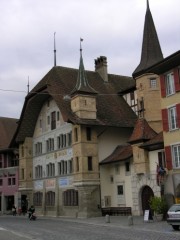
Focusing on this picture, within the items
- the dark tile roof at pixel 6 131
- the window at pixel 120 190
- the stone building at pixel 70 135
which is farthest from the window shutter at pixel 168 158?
the dark tile roof at pixel 6 131

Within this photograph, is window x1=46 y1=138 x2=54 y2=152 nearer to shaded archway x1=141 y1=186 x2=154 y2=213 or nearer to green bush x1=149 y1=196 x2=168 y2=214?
shaded archway x1=141 y1=186 x2=154 y2=213

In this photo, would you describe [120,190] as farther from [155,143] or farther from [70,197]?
[155,143]

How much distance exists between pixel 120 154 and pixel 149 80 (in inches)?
317

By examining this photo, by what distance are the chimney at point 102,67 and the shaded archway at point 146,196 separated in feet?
61.9

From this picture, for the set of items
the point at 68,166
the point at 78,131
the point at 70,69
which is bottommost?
the point at 68,166

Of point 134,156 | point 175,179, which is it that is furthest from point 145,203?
point 175,179

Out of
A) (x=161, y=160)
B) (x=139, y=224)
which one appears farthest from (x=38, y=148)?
(x=139, y=224)

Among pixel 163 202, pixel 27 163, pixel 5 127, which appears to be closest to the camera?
pixel 163 202

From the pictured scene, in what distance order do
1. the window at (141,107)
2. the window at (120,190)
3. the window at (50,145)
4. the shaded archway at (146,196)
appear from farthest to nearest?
the window at (50,145), the window at (141,107), the window at (120,190), the shaded archway at (146,196)

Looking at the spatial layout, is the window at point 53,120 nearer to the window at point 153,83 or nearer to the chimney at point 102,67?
the chimney at point 102,67

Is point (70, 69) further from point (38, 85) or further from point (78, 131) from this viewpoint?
point (78, 131)

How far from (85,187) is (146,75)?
505 inches

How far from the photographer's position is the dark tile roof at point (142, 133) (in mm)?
37312

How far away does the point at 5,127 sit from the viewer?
68.6m
